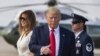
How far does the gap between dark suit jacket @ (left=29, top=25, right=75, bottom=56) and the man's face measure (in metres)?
0.07

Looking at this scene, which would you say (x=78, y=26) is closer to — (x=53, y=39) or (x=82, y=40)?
(x=82, y=40)

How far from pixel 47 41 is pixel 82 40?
0.82m

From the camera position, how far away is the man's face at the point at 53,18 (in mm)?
4344

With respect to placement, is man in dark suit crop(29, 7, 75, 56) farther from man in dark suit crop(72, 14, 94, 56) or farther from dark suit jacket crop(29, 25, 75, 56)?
man in dark suit crop(72, 14, 94, 56)

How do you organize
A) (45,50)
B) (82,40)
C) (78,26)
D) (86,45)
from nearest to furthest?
(45,50) → (86,45) → (82,40) → (78,26)

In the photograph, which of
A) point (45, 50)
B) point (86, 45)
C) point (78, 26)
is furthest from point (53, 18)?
point (78, 26)

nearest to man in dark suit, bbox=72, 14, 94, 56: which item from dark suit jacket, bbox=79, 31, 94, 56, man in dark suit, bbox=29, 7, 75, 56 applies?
dark suit jacket, bbox=79, 31, 94, 56

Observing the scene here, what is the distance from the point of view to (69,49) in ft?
14.6

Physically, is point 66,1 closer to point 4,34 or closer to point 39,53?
point 4,34

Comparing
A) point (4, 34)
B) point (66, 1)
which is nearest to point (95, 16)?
point (66, 1)

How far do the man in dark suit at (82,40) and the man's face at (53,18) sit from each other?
683 mm

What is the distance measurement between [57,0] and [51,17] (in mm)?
19954

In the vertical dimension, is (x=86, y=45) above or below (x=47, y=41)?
below

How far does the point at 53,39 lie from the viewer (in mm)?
4348
